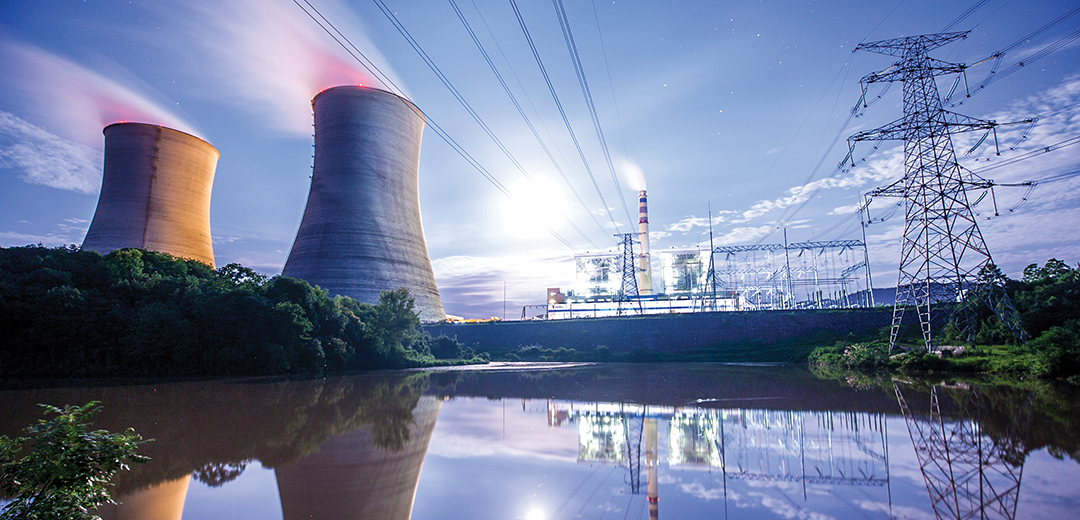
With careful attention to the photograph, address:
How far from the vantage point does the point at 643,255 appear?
2044 inches

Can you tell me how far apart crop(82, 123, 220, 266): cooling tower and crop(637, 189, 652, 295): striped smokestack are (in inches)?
1515

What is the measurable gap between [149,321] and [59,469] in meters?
19.4

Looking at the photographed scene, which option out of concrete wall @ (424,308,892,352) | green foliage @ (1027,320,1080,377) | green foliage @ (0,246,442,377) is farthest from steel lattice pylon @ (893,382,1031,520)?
concrete wall @ (424,308,892,352)

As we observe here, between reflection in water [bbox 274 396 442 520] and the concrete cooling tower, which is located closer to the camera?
reflection in water [bbox 274 396 442 520]

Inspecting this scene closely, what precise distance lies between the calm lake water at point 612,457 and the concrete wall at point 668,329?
19794 millimetres

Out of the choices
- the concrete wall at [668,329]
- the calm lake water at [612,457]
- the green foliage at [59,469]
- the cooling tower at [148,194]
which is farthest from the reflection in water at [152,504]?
the concrete wall at [668,329]

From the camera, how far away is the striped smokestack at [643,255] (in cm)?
5200

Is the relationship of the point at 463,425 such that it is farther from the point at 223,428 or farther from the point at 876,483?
the point at 876,483

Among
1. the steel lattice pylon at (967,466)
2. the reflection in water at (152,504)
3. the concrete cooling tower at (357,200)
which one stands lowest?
the reflection in water at (152,504)

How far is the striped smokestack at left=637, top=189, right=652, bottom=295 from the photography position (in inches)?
2047

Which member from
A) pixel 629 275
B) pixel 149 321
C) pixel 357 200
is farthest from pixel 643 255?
pixel 149 321

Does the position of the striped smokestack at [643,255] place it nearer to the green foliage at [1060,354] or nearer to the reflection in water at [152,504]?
the green foliage at [1060,354]

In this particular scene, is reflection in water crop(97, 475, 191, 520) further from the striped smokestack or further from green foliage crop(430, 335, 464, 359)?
the striped smokestack

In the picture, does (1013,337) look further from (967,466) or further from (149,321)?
(149,321)
